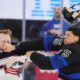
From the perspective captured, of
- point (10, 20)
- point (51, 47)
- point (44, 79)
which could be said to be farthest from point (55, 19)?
point (51, 47)

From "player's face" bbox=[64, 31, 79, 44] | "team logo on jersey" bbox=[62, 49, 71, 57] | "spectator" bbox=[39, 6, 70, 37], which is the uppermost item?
"player's face" bbox=[64, 31, 79, 44]

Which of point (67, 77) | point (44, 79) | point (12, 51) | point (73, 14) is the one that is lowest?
point (44, 79)

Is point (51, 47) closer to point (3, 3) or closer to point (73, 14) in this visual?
point (73, 14)

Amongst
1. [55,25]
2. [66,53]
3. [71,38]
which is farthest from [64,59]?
[55,25]

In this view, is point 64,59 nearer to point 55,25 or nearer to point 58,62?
point 58,62

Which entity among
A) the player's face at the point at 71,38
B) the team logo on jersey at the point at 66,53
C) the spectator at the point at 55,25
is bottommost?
the spectator at the point at 55,25

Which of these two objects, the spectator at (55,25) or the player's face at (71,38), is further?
the spectator at (55,25)

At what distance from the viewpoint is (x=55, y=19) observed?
3197 millimetres

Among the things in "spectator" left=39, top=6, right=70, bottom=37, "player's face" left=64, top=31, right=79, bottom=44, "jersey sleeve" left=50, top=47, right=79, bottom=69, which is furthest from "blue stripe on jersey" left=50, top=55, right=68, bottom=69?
"spectator" left=39, top=6, right=70, bottom=37

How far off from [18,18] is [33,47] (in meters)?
1.33

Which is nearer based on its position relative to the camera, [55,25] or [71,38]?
[71,38]

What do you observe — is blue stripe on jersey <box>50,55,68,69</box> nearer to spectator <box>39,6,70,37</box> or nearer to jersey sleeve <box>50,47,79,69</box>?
jersey sleeve <box>50,47,79,69</box>

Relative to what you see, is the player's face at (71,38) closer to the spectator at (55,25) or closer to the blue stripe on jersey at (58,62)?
the blue stripe on jersey at (58,62)

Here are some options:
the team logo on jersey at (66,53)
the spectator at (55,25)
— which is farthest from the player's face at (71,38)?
the spectator at (55,25)
